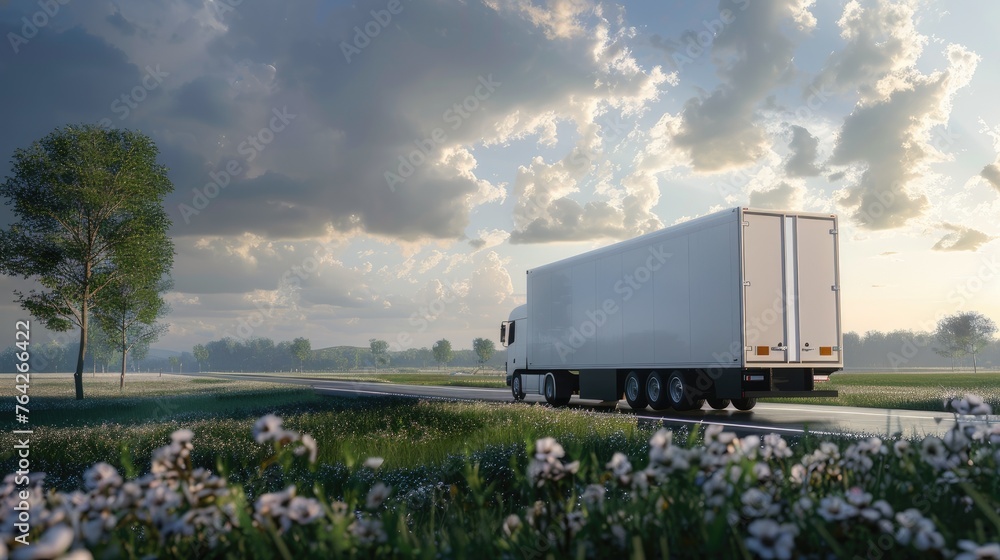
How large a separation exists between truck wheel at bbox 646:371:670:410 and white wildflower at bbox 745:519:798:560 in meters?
17.2

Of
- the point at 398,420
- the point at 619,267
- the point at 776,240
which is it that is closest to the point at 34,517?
the point at 398,420

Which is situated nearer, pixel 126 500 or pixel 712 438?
pixel 126 500

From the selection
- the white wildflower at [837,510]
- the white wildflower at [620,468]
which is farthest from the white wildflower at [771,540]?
the white wildflower at [620,468]

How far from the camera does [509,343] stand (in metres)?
29.1

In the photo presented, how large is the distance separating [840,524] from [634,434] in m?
8.60

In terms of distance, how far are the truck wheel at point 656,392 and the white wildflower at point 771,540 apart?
17.2 meters

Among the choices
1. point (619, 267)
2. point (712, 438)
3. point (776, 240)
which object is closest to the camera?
point (712, 438)

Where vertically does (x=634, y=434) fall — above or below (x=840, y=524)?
below

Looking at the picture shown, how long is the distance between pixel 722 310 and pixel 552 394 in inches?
379

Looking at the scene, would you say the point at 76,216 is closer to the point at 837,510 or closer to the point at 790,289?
the point at 790,289

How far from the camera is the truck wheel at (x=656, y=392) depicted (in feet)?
63.8

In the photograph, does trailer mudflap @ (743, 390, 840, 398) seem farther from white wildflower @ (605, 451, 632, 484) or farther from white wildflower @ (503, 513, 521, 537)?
white wildflower @ (605, 451, 632, 484)

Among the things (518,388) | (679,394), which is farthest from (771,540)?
(518,388)

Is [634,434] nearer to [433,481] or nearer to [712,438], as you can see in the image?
[433,481]
